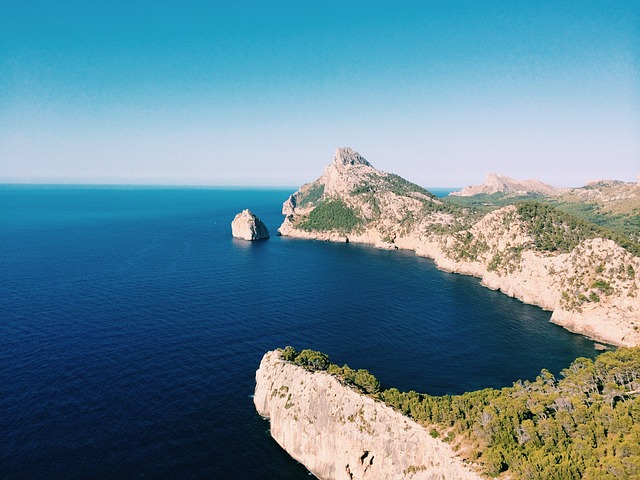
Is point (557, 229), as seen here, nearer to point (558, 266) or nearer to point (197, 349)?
point (558, 266)

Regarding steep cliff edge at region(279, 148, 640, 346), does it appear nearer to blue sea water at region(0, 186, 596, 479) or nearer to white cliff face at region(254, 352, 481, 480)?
blue sea water at region(0, 186, 596, 479)

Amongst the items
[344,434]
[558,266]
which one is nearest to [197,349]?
[344,434]

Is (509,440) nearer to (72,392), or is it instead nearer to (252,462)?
(252,462)

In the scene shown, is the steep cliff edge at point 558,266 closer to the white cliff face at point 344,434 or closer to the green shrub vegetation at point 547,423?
the green shrub vegetation at point 547,423

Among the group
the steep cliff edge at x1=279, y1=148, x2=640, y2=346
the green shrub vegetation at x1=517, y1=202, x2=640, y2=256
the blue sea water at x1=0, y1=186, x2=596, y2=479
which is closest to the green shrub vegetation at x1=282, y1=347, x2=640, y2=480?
the blue sea water at x1=0, y1=186, x2=596, y2=479

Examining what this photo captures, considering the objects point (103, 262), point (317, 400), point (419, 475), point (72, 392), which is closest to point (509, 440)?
point (419, 475)

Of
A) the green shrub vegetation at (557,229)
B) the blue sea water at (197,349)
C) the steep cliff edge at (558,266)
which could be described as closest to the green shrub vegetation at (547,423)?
the blue sea water at (197,349)
